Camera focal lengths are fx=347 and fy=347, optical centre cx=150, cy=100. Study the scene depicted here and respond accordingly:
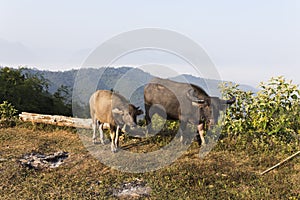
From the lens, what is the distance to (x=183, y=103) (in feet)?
33.7

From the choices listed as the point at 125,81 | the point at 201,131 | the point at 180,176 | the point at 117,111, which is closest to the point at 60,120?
the point at 117,111

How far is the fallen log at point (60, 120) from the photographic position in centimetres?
1192

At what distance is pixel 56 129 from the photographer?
1229 cm

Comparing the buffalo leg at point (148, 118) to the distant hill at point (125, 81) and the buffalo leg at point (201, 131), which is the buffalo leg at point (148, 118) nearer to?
the distant hill at point (125, 81)

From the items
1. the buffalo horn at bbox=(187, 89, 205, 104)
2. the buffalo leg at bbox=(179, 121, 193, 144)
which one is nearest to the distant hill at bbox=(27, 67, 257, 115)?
the buffalo horn at bbox=(187, 89, 205, 104)

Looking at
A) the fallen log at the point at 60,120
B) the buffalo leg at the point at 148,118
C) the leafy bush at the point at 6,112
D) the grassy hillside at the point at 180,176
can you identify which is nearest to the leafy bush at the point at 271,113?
the grassy hillside at the point at 180,176

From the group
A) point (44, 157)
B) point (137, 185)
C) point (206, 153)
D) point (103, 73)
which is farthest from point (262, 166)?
point (44, 157)

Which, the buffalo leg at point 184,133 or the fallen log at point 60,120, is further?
the fallen log at point 60,120

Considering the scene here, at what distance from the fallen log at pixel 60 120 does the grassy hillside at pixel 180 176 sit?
1.78 m

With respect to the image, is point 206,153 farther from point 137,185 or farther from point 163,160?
point 137,185

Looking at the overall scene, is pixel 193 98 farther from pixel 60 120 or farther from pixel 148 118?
pixel 60 120

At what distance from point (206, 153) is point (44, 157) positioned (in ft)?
14.4

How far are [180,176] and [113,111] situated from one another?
282 centimetres

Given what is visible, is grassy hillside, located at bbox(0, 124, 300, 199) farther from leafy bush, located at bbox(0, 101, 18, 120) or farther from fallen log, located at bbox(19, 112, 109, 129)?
leafy bush, located at bbox(0, 101, 18, 120)
